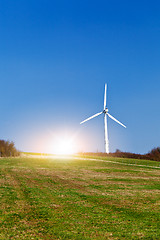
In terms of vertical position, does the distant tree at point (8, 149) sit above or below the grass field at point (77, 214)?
above

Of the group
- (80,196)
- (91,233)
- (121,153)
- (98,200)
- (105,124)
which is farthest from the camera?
(105,124)

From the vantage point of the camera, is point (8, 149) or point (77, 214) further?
point (8, 149)

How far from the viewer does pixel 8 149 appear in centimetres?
6619

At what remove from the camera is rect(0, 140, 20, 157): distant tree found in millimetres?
65037

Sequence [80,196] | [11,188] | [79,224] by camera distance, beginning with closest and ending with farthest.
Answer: [79,224], [80,196], [11,188]

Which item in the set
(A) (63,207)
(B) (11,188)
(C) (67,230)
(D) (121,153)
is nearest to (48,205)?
(A) (63,207)

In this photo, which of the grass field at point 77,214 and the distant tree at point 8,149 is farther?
the distant tree at point 8,149

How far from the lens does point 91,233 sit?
30.4 feet

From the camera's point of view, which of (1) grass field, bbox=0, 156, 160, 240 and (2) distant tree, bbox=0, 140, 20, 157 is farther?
(2) distant tree, bbox=0, 140, 20, 157

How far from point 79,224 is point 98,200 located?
535 cm

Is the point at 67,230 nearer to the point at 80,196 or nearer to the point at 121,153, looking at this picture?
the point at 80,196

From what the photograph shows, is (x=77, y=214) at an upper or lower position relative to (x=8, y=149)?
lower

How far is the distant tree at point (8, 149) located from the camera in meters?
65.0

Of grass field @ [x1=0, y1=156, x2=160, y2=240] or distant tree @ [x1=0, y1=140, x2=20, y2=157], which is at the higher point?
distant tree @ [x1=0, y1=140, x2=20, y2=157]
